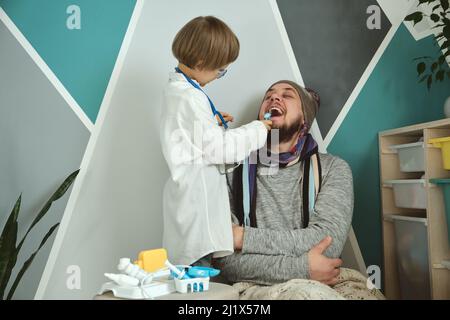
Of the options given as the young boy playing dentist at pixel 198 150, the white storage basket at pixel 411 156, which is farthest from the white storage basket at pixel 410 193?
the young boy playing dentist at pixel 198 150

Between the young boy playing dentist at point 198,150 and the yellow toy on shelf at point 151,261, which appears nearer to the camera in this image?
the yellow toy on shelf at point 151,261

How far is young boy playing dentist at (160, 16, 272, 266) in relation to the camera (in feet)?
4.77

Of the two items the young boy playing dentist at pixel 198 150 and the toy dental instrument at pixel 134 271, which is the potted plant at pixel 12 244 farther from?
the toy dental instrument at pixel 134 271

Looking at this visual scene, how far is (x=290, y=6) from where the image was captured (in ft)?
6.88

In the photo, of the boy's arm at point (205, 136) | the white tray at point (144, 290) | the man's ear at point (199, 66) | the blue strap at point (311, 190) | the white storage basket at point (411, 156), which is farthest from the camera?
the white storage basket at point (411, 156)

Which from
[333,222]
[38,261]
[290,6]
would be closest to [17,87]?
[38,261]

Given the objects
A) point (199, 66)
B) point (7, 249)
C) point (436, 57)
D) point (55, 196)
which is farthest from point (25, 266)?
point (436, 57)

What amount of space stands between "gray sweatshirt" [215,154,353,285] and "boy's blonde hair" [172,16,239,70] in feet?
1.53

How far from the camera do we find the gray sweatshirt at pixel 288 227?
1.55 meters

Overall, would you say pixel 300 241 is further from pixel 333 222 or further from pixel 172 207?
pixel 172 207

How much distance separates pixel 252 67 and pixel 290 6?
1.07 ft

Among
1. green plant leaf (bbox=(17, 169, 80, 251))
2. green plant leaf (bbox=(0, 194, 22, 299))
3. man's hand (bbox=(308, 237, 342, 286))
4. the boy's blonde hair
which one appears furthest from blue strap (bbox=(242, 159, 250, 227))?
green plant leaf (bbox=(0, 194, 22, 299))

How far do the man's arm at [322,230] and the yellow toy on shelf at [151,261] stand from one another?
40cm

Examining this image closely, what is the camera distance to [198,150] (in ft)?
4.81
